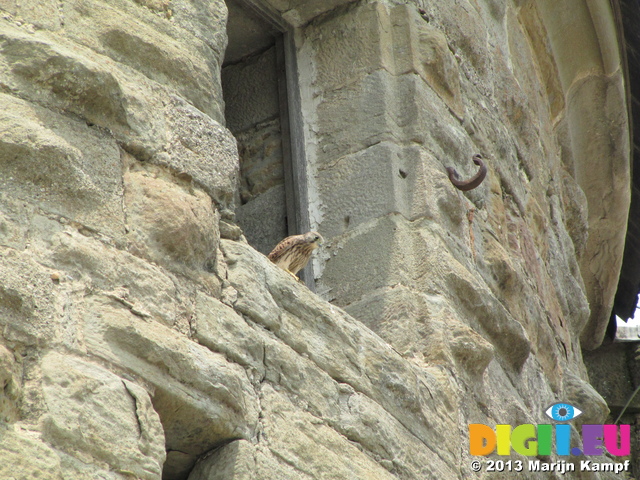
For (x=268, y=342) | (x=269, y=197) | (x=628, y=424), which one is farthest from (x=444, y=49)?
(x=628, y=424)

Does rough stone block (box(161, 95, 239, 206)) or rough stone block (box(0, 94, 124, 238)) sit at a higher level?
rough stone block (box(161, 95, 239, 206))

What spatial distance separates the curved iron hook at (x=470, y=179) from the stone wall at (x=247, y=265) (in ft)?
0.21

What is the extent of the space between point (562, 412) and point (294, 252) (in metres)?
1.63

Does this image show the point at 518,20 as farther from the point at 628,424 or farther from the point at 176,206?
the point at 176,206

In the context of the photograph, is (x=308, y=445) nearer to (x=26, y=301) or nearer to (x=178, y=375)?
(x=178, y=375)

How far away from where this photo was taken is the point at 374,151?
3.95m

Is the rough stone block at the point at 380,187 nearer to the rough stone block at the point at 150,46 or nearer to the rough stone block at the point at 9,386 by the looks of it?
the rough stone block at the point at 150,46

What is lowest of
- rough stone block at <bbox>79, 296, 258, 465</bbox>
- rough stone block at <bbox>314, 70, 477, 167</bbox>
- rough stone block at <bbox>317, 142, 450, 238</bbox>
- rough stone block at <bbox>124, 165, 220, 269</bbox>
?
rough stone block at <bbox>79, 296, 258, 465</bbox>

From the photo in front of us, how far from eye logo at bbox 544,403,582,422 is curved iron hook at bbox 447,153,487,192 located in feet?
3.29

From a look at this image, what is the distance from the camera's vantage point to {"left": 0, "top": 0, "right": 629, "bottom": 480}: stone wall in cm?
228

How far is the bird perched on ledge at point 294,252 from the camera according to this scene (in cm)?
350

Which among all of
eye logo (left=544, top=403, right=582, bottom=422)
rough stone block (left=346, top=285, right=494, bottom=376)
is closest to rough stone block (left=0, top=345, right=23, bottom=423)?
rough stone block (left=346, top=285, right=494, bottom=376)

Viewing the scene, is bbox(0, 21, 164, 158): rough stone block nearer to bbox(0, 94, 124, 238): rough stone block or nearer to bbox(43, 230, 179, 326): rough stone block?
bbox(0, 94, 124, 238): rough stone block

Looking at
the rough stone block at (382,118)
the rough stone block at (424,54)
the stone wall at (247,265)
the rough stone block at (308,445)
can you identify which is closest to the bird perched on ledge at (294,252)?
the stone wall at (247,265)
